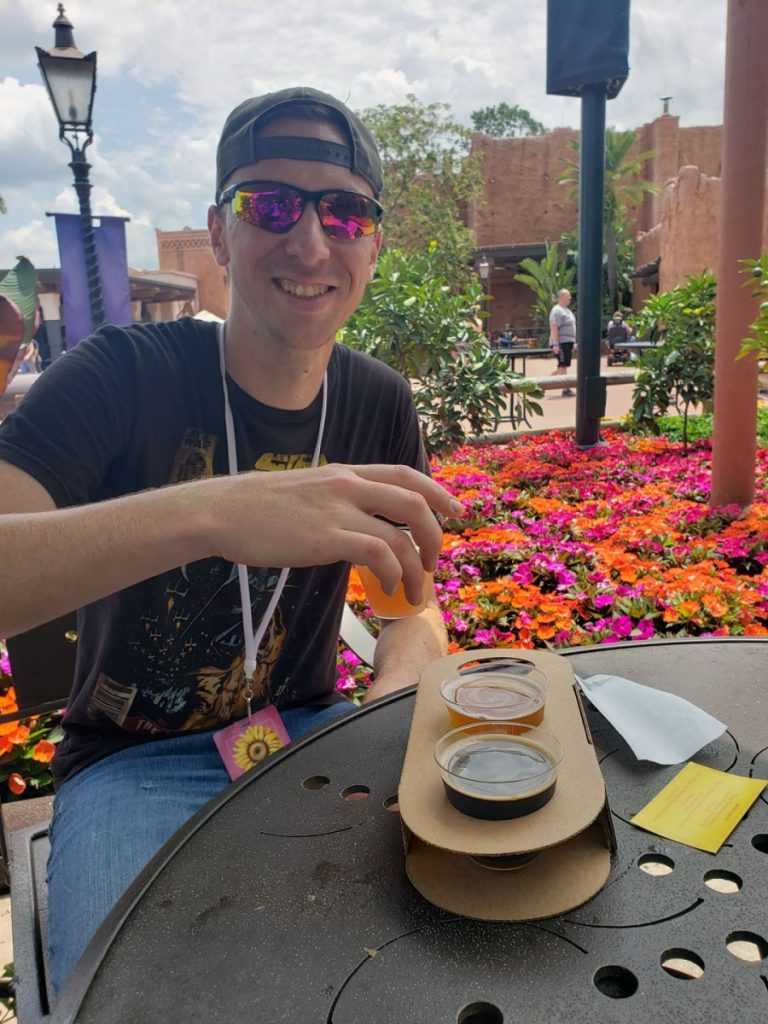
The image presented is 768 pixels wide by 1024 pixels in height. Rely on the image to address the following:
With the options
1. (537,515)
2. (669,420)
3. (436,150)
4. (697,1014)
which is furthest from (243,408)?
(436,150)

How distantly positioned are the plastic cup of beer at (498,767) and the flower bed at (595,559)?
151 centimetres

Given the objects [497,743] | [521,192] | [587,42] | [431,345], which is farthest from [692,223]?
[497,743]

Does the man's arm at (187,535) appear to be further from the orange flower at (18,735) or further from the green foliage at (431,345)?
the green foliage at (431,345)

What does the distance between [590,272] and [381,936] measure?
5369 mm

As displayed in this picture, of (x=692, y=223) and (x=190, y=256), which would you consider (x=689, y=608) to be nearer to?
(x=692, y=223)

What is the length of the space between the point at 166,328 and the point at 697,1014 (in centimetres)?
132

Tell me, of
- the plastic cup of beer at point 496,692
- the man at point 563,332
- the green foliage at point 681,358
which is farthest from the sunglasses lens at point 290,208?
the man at point 563,332

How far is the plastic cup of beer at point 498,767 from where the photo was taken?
70cm

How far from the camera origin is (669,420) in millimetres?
6277

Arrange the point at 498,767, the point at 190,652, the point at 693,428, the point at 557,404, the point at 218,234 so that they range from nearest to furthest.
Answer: the point at 498,767 → the point at 190,652 → the point at 218,234 → the point at 693,428 → the point at 557,404

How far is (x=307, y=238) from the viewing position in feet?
4.65

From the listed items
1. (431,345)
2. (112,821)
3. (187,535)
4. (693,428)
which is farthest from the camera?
(693,428)

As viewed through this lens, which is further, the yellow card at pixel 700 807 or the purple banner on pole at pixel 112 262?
the purple banner on pole at pixel 112 262

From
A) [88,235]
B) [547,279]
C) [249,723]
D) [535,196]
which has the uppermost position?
[535,196]
